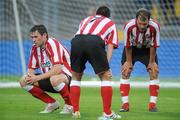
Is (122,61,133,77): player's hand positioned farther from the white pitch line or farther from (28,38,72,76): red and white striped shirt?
the white pitch line

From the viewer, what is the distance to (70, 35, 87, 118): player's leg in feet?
31.8

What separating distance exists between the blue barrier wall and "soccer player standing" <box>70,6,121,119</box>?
9032 millimetres

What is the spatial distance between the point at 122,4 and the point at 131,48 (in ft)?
30.5

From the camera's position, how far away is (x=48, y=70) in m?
10.7

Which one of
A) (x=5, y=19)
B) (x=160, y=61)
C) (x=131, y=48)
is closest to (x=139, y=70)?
(x=160, y=61)

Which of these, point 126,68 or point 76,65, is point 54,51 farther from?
point 126,68

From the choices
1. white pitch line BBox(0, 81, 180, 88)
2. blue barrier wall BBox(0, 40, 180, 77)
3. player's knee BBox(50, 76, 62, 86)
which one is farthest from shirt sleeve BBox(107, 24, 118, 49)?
blue barrier wall BBox(0, 40, 180, 77)

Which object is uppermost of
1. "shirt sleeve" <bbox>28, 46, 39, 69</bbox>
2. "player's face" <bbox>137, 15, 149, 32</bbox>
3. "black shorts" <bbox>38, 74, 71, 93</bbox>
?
"player's face" <bbox>137, 15, 149, 32</bbox>

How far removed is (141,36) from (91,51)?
165cm

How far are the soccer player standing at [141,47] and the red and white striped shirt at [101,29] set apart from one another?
91 centimetres

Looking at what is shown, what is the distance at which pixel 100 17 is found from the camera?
32.6 ft

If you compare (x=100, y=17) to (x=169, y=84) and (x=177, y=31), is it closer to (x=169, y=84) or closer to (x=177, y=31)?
(x=169, y=84)

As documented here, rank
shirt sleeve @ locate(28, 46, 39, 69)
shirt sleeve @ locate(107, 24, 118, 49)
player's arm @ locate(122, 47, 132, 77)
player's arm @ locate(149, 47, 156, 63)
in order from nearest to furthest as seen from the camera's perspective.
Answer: shirt sleeve @ locate(107, 24, 118, 49)
shirt sleeve @ locate(28, 46, 39, 69)
player's arm @ locate(149, 47, 156, 63)
player's arm @ locate(122, 47, 132, 77)

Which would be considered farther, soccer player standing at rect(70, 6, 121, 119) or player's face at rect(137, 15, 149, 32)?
player's face at rect(137, 15, 149, 32)
